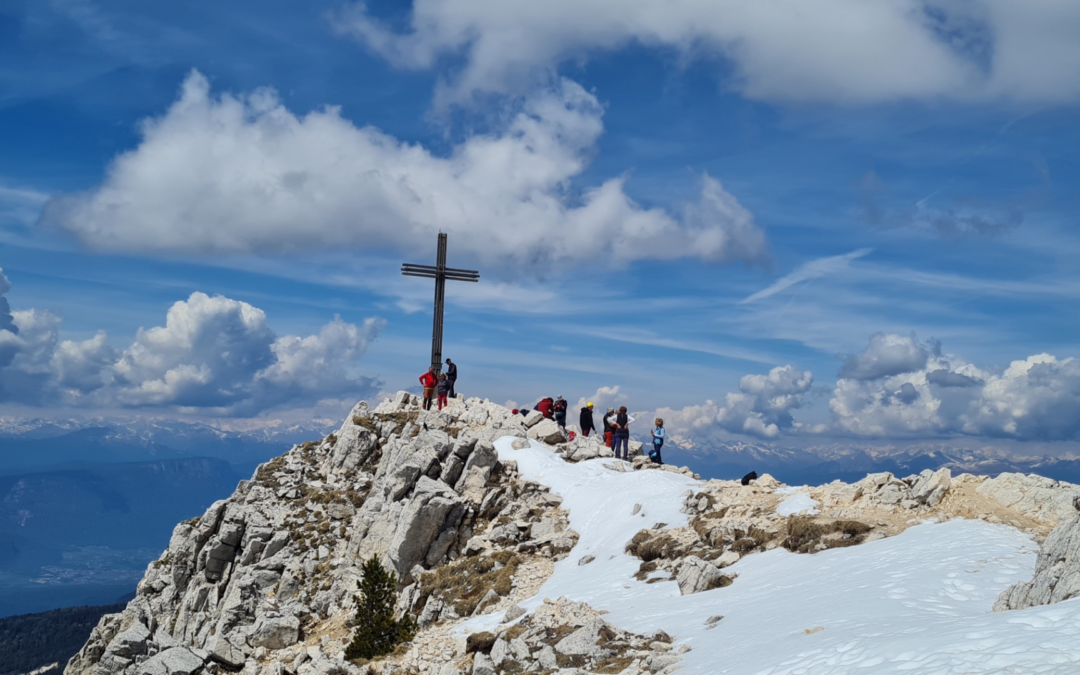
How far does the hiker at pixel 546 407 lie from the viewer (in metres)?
43.3

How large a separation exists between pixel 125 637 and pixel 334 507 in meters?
10.8

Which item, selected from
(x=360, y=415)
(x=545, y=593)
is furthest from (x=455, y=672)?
(x=360, y=415)

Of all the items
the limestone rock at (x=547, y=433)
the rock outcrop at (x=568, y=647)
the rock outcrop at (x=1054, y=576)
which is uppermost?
the limestone rock at (x=547, y=433)

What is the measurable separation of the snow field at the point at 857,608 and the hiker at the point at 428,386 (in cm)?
1814

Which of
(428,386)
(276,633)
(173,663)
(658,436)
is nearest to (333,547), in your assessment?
(276,633)

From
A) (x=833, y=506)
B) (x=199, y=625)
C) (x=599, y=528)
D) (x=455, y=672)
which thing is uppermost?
(x=833, y=506)

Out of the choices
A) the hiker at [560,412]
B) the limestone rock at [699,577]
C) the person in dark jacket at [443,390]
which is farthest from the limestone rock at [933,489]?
the person in dark jacket at [443,390]

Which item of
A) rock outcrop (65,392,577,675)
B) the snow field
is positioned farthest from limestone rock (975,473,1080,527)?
rock outcrop (65,392,577,675)

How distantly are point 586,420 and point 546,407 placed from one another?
8.19 feet

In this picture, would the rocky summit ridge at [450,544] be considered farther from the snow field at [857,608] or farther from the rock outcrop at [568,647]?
the snow field at [857,608]

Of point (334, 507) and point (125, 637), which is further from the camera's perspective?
point (334, 507)

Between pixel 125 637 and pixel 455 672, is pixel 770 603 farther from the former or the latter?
pixel 125 637

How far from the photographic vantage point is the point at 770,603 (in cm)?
1769

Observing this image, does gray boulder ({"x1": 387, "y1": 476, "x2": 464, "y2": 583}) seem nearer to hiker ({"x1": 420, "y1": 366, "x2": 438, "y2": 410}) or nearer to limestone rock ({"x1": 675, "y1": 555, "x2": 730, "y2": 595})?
hiker ({"x1": 420, "y1": 366, "x2": 438, "y2": 410})
